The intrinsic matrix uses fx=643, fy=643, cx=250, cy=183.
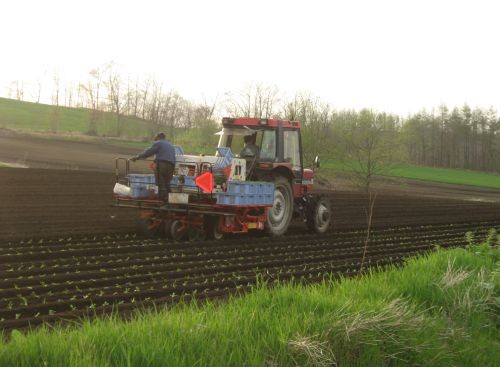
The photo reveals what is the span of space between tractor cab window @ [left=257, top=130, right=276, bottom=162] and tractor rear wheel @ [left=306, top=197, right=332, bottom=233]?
1.94 m

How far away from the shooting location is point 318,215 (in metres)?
14.8

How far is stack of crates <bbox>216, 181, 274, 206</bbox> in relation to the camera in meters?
11.8

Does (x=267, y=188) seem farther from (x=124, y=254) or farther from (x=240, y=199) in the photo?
(x=124, y=254)

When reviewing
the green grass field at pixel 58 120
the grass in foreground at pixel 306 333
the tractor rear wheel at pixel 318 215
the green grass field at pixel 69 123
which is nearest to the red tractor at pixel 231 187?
the tractor rear wheel at pixel 318 215

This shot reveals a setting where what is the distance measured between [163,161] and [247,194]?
1689 millimetres

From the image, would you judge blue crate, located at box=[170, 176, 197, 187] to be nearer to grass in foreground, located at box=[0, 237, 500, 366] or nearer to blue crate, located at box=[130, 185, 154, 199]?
blue crate, located at box=[130, 185, 154, 199]

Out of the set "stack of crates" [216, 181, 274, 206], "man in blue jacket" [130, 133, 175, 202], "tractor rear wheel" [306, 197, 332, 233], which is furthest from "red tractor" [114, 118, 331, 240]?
"tractor rear wheel" [306, 197, 332, 233]

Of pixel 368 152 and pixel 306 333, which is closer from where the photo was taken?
pixel 306 333

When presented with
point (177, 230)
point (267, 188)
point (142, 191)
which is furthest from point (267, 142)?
point (142, 191)

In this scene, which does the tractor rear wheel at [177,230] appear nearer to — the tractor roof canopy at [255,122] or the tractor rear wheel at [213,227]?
the tractor rear wheel at [213,227]

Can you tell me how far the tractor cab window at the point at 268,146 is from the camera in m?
13.4

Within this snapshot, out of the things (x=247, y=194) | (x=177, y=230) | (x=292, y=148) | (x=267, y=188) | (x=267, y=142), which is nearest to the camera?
(x=247, y=194)

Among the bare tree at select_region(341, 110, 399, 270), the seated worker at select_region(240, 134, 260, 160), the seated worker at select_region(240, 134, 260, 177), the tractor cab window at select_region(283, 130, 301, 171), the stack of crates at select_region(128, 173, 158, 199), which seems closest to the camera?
the stack of crates at select_region(128, 173, 158, 199)

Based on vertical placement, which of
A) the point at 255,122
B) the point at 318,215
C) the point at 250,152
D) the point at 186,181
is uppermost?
the point at 255,122
